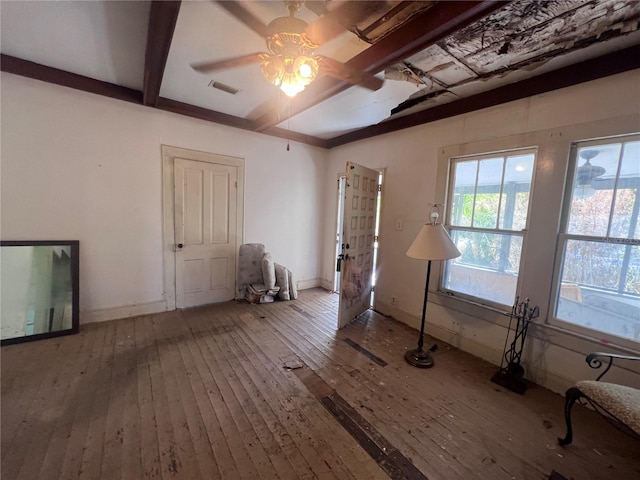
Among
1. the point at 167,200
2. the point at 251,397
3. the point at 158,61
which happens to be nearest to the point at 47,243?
the point at 167,200

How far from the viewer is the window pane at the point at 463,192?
112 inches

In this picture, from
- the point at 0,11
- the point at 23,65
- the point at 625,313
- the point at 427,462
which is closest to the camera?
the point at 427,462

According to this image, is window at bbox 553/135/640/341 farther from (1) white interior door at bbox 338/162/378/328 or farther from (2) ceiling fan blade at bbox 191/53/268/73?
(2) ceiling fan blade at bbox 191/53/268/73

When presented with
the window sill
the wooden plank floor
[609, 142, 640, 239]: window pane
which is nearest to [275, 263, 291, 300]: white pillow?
the wooden plank floor

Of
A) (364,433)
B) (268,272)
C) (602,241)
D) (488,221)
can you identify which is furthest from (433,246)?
(268,272)

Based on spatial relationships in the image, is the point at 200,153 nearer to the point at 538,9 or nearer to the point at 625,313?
the point at 538,9

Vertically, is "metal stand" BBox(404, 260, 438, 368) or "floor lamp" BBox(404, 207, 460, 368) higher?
"floor lamp" BBox(404, 207, 460, 368)

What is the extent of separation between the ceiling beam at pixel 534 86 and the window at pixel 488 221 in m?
0.52

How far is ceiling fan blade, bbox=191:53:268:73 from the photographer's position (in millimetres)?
1819

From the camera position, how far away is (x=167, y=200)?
342 cm

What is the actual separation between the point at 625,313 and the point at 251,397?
291cm

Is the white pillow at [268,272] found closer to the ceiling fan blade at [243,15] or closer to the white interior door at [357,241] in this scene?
the white interior door at [357,241]

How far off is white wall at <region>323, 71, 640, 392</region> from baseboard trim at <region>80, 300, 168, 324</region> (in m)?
3.03

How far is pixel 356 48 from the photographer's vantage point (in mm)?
2051
